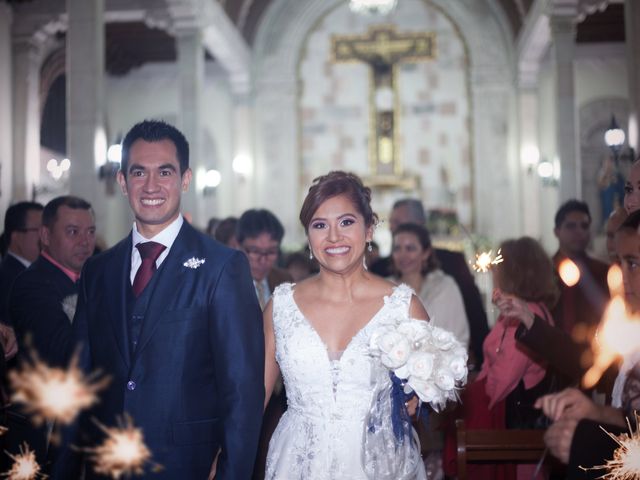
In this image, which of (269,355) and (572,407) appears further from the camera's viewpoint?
(269,355)

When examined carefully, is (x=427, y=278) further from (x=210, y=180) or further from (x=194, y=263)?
(x=210, y=180)

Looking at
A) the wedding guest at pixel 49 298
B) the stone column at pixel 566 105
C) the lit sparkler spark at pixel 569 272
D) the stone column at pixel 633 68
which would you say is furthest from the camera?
the stone column at pixel 566 105

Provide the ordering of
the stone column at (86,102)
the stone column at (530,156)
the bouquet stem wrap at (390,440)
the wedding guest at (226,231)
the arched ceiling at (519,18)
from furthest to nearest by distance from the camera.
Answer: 1. the stone column at (530,156)
2. the arched ceiling at (519,18)
3. the stone column at (86,102)
4. the wedding guest at (226,231)
5. the bouquet stem wrap at (390,440)

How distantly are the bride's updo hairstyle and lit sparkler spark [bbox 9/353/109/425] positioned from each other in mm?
1206

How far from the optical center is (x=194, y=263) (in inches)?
114

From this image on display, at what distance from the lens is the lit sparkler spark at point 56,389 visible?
2.47m

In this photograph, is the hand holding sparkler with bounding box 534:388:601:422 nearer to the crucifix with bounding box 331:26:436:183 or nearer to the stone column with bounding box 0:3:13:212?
the stone column with bounding box 0:3:13:212

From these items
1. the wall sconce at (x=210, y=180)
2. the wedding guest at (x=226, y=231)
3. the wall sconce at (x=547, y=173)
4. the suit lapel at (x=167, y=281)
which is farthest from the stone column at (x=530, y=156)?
the suit lapel at (x=167, y=281)

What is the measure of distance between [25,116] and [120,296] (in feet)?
44.3

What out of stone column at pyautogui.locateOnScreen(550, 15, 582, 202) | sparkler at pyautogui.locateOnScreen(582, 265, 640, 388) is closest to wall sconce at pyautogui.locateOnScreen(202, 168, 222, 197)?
stone column at pyautogui.locateOnScreen(550, 15, 582, 202)

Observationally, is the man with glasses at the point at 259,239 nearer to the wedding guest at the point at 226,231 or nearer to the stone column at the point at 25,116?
the wedding guest at the point at 226,231

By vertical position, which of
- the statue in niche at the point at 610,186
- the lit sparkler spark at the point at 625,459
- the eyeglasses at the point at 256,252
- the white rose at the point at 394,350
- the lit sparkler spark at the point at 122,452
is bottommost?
the lit sparkler spark at the point at 122,452

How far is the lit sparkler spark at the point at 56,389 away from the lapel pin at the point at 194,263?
1.83 ft

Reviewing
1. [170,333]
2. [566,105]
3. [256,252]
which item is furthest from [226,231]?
[566,105]
